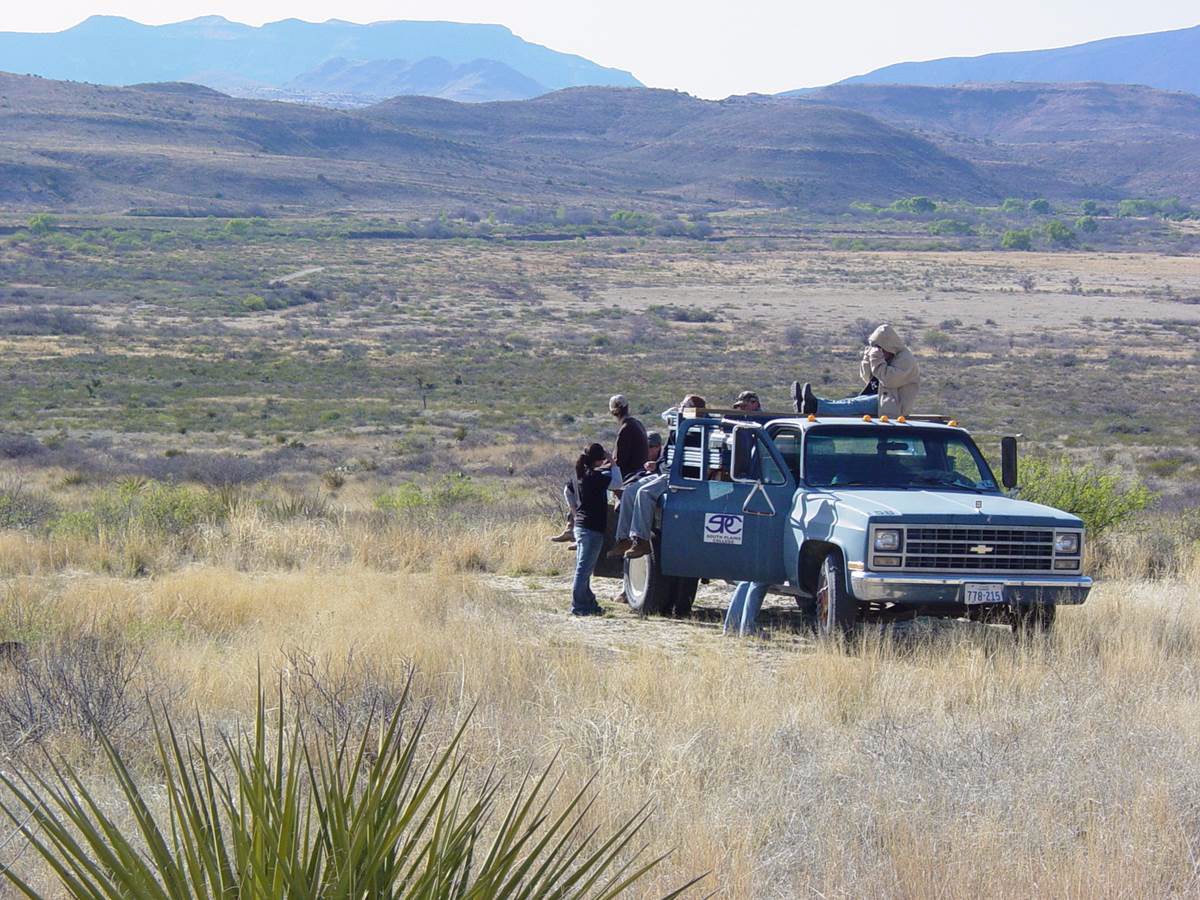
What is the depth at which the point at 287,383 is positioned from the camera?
44.7 m

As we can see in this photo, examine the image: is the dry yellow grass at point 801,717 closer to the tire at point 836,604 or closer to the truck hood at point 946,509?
the tire at point 836,604

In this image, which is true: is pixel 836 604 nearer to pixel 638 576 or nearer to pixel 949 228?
pixel 638 576

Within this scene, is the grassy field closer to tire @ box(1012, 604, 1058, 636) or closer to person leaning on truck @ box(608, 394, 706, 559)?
tire @ box(1012, 604, 1058, 636)

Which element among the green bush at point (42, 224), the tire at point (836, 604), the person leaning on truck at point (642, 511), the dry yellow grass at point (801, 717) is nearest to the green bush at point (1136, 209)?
the green bush at point (42, 224)

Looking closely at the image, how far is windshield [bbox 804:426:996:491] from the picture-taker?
10.4m

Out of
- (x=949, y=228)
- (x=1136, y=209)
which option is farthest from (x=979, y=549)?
(x=1136, y=209)

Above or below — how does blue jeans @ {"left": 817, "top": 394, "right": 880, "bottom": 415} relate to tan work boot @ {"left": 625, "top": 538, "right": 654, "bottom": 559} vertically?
above

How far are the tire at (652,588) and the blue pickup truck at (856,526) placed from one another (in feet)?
0.04

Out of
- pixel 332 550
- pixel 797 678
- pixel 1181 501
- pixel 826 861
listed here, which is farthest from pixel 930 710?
pixel 1181 501

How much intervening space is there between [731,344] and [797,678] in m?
50.7

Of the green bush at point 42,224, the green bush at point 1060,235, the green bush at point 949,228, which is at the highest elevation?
the green bush at point 949,228

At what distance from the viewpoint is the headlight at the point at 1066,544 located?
9477mm

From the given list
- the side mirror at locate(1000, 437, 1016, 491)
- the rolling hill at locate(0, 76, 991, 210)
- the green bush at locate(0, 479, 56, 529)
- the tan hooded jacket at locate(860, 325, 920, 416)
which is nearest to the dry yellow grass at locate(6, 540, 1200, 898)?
the side mirror at locate(1000, 437, 1016, 491)

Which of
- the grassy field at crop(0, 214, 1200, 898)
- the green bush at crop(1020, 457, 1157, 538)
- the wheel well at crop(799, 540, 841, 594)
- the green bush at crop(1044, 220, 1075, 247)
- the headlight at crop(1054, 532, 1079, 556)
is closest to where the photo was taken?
the grassy field at crop(0, 214, 1200, 898)
